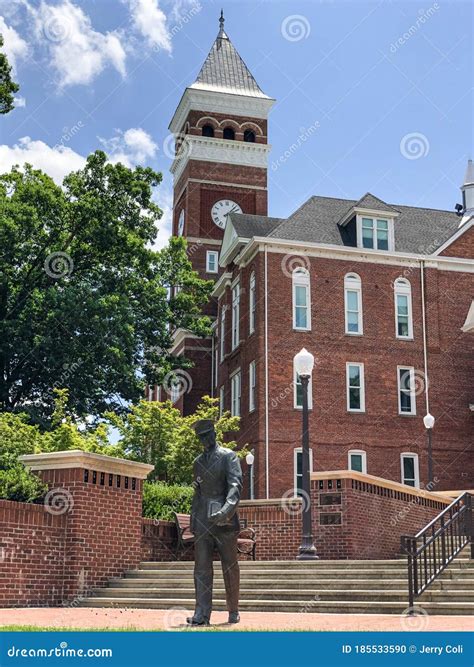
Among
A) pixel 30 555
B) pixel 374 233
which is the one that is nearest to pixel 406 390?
pixel 374 233

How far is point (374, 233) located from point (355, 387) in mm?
6708

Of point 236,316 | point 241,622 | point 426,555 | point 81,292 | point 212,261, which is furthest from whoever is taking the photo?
point 212,261

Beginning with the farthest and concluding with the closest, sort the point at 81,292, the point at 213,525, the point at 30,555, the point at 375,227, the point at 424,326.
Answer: the point at 375,227 → the point at 424,326 → the point at 81,292 → the point at 30,555 → the point at 213,525

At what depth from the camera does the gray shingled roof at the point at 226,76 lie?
180 feet

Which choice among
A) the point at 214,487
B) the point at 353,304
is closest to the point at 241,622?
the point at 214,487

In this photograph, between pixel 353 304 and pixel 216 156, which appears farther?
pixel 216 156

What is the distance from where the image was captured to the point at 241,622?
10.4 m

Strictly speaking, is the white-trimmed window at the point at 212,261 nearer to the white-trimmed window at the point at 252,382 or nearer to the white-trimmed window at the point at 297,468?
the white-trimmed window at the point at 252,382

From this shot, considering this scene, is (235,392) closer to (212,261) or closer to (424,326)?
(424,326)

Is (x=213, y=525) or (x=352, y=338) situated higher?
(x=352, y=338)

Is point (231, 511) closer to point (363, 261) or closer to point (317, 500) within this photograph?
point (317, 500)

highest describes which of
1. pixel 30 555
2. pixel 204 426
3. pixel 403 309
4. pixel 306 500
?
pixel 403 309

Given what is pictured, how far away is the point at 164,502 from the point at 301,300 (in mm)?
17309

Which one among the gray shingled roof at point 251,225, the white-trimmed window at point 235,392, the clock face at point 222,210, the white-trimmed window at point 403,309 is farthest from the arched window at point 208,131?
the white-trimmed window at point 403,309
